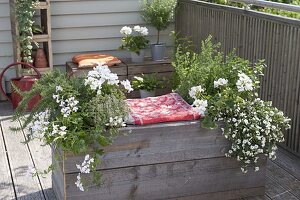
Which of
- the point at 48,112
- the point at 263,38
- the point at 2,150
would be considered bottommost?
the point at 2,150

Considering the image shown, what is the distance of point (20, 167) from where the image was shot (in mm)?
3631

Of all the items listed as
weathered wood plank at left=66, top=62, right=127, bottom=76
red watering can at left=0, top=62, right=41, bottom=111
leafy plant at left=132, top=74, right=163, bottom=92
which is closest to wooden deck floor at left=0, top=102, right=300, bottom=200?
red watering can at left=0, top=62, right=41, bottom=111

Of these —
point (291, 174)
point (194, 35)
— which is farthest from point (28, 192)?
point (194, 35)

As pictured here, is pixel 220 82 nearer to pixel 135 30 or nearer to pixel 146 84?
pixel 146 84

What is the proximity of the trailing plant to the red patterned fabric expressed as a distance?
2.06 meters

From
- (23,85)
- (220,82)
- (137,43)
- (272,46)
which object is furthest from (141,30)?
(220,82)

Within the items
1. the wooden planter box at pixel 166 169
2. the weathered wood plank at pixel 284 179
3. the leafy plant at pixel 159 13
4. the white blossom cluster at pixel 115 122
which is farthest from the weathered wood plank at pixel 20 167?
the leafy plant at pixel 159 13

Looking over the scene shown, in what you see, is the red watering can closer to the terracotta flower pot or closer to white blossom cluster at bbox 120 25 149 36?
the terracotta flower pot

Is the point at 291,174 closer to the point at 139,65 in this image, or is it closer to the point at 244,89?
the point at 244,89

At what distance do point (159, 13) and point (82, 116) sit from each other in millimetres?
2858

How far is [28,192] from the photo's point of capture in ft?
10.6

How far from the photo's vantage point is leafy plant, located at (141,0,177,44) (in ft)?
17.7

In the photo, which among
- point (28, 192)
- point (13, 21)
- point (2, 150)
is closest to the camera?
point (28, 192)

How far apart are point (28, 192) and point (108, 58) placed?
2.26 metres
